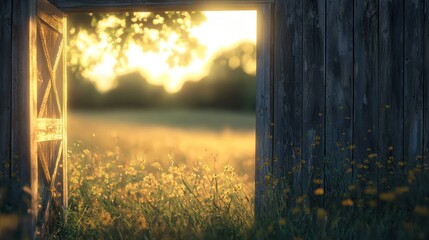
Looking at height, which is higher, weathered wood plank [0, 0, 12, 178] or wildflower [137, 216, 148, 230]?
weathered wood plank [0, 0, 12, 178]

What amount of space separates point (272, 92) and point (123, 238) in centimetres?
243

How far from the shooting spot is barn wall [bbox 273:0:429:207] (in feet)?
21.8

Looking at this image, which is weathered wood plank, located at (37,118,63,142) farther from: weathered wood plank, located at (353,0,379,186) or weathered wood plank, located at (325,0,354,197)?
weathered wood plank, located at (353,0,379,186)

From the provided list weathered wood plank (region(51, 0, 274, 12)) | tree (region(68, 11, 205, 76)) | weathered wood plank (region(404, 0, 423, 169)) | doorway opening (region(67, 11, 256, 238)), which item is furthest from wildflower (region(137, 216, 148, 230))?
tree (region(68, 11, 205, 76))

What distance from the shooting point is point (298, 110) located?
21.9ft

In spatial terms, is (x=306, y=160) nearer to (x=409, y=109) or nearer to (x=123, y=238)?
(x=409, y=109)

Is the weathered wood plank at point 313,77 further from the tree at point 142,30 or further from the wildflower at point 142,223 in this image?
the tree at point 142,30

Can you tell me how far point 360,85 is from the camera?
6656mm

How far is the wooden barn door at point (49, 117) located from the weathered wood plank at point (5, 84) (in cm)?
31

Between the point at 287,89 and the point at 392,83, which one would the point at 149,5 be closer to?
the point at 287,89

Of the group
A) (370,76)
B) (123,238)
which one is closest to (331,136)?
(370,76)

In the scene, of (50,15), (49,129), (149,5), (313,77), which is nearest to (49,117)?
(49,129)

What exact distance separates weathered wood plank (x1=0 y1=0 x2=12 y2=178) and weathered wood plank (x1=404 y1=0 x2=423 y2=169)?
4.42 meters

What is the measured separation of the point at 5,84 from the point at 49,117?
0.86 metres
